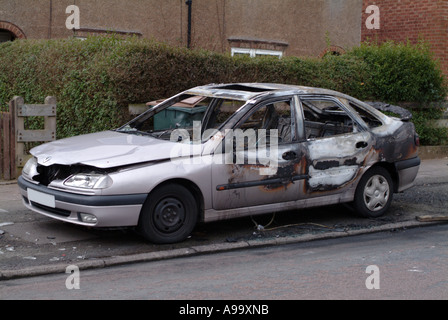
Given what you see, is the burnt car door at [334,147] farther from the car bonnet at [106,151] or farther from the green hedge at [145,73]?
the green hedge at [145,73]

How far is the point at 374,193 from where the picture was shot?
838cm

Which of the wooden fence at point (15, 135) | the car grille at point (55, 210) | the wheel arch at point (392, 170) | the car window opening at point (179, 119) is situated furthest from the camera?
the wooden fence at point (15, 135)

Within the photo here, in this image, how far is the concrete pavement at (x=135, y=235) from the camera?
634 cm

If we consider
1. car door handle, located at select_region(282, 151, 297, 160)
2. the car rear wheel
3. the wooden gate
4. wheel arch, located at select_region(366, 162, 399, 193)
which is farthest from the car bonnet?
the wooden gate

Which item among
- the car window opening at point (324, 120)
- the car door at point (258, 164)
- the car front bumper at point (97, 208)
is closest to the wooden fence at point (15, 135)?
the car front bumper at point (97, 208)

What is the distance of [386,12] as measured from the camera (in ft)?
67.4

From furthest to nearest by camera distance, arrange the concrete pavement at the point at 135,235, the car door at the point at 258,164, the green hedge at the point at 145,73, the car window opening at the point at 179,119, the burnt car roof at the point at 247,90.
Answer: the green hedge at the point at 145,73, the car window opening at the point at 179,119, the burnt car roof at the point at 247,90, the car door at the point at 258,164, the concrete pavement at the point at 135,235

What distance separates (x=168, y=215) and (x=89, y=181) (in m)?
0.90

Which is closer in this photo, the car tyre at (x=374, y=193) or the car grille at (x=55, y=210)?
the car grille at (x=55, y=210)

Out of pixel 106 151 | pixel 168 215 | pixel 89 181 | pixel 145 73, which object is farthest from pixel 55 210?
pixel 145 73

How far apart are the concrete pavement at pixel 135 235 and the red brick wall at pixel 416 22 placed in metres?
10.5

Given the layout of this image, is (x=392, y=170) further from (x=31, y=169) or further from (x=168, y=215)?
(x=31, y=169)

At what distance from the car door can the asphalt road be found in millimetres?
627

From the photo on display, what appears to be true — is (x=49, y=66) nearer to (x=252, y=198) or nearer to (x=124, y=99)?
(x=124, y=99)
